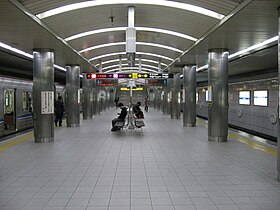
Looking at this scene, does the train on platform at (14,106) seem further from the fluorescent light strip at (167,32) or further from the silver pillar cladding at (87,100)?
the fluorescent light strip at (167,32)

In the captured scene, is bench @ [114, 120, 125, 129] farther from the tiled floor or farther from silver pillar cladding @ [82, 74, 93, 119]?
silver pillar cladding @ [82, 74, 93, 119]

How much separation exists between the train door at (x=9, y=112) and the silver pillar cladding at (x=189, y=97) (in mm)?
8765

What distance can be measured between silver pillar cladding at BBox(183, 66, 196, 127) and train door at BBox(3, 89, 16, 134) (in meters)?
8.77

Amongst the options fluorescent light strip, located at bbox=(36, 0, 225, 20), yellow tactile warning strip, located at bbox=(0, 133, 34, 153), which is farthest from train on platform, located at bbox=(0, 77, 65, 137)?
fluorescent light strip, located at bbox=(36, 0, 225, 20)

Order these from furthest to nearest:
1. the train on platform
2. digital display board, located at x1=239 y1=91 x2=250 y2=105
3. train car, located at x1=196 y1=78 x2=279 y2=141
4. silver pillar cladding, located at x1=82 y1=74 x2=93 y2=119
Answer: silver pillar cladding, located at x1=82 y1=74 x2=93 y2=119 < digital display board, located at x1=239 y1=91 x2=250 y2=105 < train car, located at x1=196 y1=78 x2=279 y2=141 < the train on platform

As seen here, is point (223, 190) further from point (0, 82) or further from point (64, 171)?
point (0, 82)

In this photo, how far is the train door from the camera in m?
12.0

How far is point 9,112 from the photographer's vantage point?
12.3 m

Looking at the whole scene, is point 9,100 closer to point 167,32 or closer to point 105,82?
point 167,32

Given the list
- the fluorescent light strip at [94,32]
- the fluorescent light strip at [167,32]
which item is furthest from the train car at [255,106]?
the fluorescent light strip at [94,32]

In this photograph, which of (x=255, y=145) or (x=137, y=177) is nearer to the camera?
(x=137, y=177)

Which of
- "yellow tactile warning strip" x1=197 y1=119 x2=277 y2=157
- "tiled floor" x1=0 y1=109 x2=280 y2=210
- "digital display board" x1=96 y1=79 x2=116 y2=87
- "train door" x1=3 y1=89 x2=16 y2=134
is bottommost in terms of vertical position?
"tiled floor" x1=0 y1=109 x2=280 y2=210

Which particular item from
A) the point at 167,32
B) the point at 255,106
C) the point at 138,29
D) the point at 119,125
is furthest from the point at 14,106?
the point at 255,106

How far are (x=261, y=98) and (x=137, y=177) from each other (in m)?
10.5
